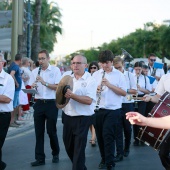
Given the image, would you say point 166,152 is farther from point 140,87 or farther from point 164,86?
point 140,87

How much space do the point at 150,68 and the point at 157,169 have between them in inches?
207

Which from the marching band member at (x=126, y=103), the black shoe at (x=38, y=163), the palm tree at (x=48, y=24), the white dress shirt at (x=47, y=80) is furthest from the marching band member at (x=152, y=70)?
the palm tree at (x=48, y=24)

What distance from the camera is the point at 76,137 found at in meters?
6.45

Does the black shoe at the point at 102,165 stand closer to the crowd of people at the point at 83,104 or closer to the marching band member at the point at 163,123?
the crowd of people at the point at 83,104

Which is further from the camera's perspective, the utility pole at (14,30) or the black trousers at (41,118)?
the utility pole at (14,30)

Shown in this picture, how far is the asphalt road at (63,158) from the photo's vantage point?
26.0ft

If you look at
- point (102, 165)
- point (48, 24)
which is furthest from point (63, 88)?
point (48, 24)

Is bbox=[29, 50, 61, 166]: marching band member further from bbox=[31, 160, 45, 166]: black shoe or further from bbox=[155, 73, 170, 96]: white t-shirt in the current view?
bbox=[155, 73, 170, 96]: white t-shirt

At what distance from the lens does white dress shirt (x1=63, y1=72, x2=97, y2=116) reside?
648 cm

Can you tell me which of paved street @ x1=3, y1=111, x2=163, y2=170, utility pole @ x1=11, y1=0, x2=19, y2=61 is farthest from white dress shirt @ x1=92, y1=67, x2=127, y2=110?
utility pole @ x1=11, y1=0, x2=19, y2=61

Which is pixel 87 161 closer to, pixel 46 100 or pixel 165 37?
pixel 46 100

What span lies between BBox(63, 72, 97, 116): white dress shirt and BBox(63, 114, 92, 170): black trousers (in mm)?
74

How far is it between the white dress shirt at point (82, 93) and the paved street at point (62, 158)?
1.57 metres

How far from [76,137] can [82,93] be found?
0.64 meters
